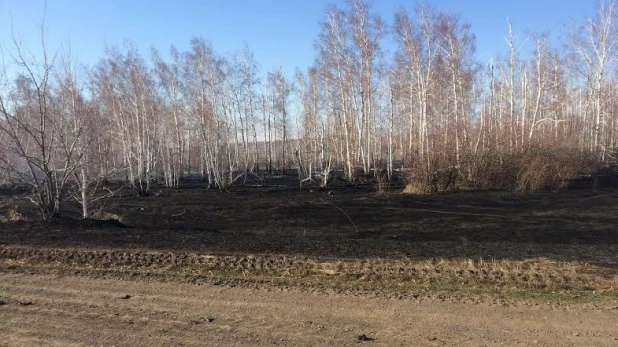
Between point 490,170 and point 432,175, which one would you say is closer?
point 432,175

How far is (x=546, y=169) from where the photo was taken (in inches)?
953

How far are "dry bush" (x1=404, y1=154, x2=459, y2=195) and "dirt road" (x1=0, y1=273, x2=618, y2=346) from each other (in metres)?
18.6

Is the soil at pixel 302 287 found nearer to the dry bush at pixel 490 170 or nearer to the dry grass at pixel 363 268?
the dry grass at pixel 363 268

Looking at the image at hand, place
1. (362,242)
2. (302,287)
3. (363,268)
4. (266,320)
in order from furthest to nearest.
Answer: (362,242) → (363,268) → (302,287) → (266,320)

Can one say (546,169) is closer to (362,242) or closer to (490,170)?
(490,170)

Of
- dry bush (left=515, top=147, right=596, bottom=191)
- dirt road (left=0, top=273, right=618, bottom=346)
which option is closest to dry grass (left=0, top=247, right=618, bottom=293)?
dirt road (left=0, top=273, right=618, bottom=346)

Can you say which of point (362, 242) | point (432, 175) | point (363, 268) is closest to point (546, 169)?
point (432, 175)

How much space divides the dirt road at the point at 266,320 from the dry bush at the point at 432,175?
18566mm

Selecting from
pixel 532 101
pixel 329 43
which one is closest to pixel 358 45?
pixel 329 43

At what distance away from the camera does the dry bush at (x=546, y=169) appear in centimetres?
2395

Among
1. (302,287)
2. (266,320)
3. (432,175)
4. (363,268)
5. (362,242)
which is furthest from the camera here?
(432,175)

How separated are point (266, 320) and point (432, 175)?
20.0 meters

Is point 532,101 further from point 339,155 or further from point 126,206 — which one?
point 126,206

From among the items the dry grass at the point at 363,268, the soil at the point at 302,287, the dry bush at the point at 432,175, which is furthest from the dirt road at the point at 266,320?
the dry bush at the point at 432,175
